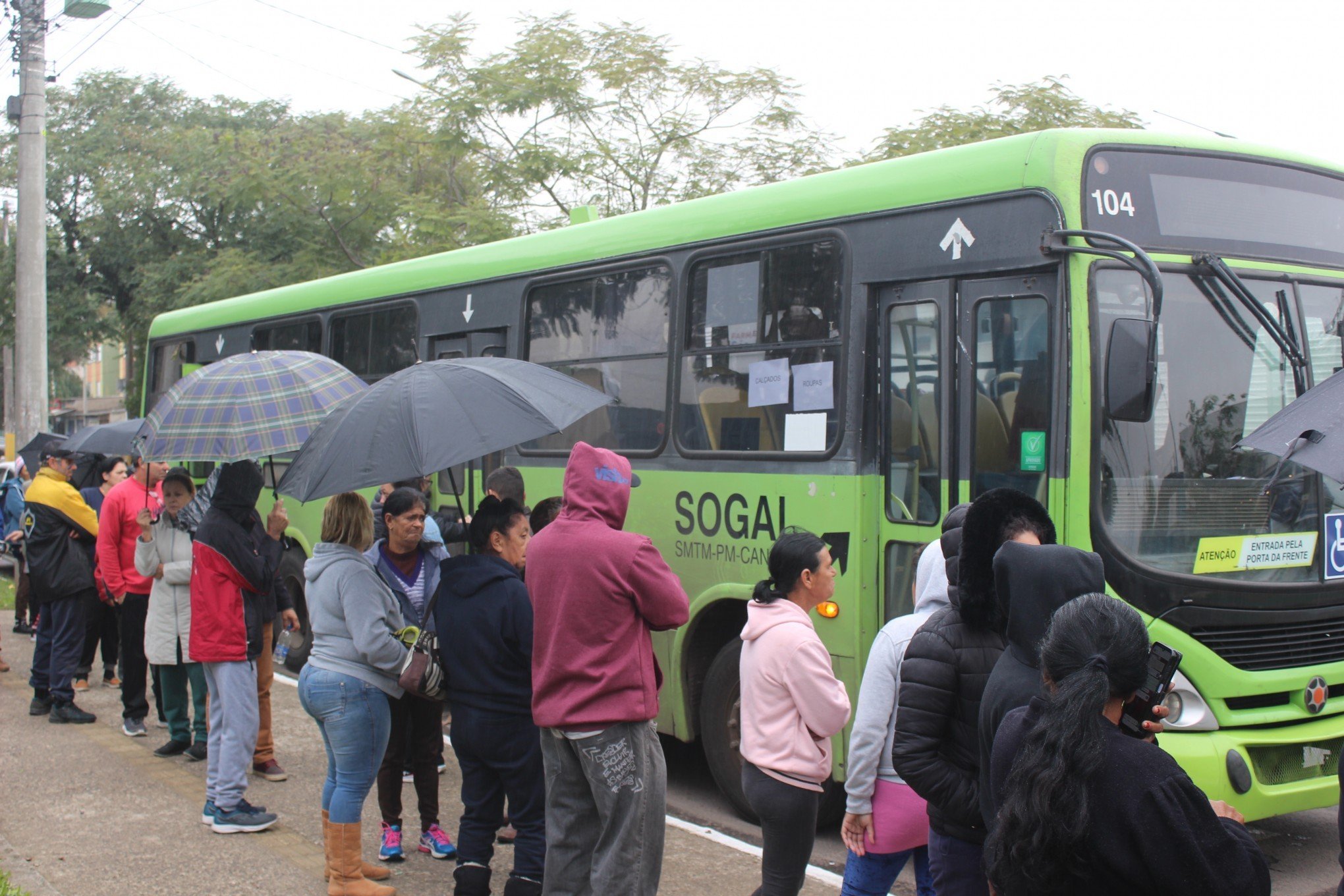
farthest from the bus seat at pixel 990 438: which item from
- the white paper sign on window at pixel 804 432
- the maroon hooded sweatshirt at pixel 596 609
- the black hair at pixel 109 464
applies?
the black hair at pixel 109 464

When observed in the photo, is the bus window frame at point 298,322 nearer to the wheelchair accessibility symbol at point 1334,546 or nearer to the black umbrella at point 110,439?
the black umbrella at point 110,439

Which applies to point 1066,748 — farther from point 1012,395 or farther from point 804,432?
point 804,432

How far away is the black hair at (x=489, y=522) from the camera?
15.5ft

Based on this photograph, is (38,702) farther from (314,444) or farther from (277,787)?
(314,444)

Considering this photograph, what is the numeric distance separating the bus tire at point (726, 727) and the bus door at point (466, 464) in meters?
2.29

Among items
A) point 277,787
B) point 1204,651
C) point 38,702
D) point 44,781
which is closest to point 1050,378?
point 1204,651

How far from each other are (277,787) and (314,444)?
267 centimetres

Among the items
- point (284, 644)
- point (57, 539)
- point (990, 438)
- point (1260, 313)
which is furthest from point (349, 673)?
point (284, 644)

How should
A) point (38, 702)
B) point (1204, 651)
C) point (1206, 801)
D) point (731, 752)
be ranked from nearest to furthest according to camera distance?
1. point (1206, 801)
2. point (1204, 651)
3. point (731, 752)
4. point (38, 702)

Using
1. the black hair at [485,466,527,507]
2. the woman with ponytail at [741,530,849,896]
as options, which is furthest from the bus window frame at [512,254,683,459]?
the woman with ponytail at [741,530,849,896]

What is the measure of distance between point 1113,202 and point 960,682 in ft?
8.94

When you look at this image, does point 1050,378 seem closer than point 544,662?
No

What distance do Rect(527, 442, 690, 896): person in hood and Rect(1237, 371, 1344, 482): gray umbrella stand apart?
6.13 feet

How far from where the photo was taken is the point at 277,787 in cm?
682
